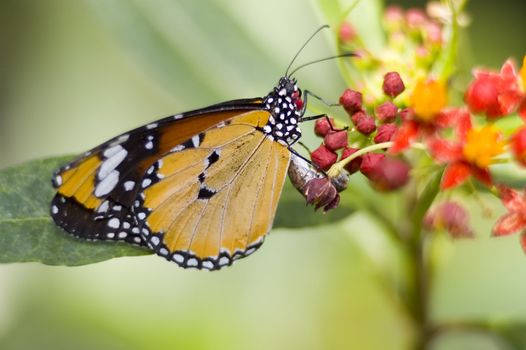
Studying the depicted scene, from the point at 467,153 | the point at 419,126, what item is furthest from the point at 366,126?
the point at 467,153

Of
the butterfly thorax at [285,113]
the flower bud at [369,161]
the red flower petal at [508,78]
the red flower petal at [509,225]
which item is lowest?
the butterfly thorax at [285,113]

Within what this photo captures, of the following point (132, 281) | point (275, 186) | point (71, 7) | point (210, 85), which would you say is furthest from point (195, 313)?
point (71, 7)

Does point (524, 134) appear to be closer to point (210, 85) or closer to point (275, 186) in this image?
point (275, 186)

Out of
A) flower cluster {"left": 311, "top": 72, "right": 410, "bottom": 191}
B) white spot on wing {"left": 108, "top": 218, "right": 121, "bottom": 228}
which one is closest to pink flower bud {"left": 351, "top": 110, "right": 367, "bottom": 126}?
flower cluster {"left": 311, "top": 72, "right": 410, "bottom": 191}

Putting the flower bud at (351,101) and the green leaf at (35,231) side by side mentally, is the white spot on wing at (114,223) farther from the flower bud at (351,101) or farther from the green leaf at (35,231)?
the flower bud at (351,101)

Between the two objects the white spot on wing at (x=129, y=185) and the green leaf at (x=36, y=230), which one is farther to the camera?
the white spot on wing at (x=129, y=185)

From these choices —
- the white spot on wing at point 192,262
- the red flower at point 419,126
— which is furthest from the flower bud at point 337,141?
the white spot on wing at point 192,262

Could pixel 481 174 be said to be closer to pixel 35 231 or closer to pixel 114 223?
pixel 114 223
